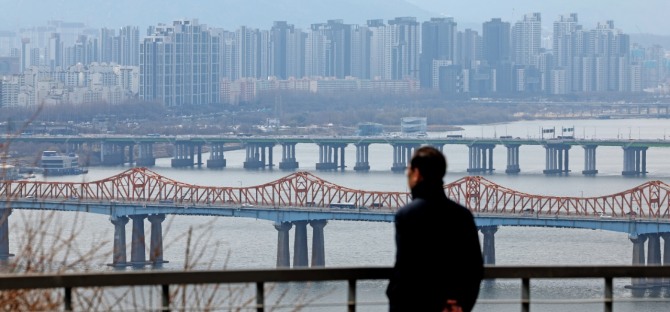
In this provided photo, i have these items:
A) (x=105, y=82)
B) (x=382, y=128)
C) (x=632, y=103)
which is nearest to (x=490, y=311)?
(x=382, y=128)

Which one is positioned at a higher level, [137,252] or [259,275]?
[259,275]

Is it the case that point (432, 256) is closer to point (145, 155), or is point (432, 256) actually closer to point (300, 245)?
point (300, 245)

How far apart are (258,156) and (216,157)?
1.49 m

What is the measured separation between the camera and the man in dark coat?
3111mm

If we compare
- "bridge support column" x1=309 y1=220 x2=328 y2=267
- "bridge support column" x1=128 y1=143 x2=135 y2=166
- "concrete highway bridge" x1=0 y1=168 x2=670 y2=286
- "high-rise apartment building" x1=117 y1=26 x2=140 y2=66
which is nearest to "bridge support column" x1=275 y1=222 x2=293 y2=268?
"concrete highway bridge" x1=0 y1=168 x2=670 y2=286

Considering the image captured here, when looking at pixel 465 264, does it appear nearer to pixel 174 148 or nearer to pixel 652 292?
pixel 652 292

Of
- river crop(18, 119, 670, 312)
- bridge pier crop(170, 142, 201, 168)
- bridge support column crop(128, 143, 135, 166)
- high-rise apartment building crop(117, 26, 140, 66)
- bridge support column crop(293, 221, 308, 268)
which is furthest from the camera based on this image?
high-rise apartment building crop(117, 26, 140, 66)

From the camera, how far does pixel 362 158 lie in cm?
5419

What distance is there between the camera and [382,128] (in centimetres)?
7075

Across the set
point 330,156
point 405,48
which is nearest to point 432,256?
point 330,156

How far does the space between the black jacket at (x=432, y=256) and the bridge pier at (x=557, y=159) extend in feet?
158

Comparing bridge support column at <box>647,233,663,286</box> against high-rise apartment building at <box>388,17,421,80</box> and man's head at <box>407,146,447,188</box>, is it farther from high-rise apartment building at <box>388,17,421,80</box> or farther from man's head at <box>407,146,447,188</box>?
high-rise apartment building at <box>388,17,421,80</box>

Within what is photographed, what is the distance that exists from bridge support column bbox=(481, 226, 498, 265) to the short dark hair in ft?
68.0

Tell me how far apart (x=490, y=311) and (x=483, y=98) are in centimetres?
8901
